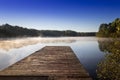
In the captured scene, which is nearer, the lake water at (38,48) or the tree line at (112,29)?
the tree line at (112,29)

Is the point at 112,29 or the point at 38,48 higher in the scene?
the point at 112,29

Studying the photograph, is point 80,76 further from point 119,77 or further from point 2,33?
point 2,33

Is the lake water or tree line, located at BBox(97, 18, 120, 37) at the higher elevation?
tree line, located at BBox(97, 18, 120, 37)

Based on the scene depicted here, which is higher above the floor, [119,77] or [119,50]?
[119,50]

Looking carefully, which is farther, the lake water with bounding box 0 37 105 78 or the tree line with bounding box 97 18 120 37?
the lake water with bounding box 0 37 105 78

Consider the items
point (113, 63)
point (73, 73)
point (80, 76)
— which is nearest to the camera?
point (113, 63)

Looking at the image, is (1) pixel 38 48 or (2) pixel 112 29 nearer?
(1) pixel 38 48

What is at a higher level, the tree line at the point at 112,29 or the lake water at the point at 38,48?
the tree line at the point at 112,29

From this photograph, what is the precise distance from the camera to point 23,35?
558 feet

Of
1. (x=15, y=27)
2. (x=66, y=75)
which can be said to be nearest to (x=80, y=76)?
(x=66, y=75)

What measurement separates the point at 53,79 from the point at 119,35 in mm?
4133

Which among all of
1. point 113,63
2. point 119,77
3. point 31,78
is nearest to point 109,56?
point 113,63

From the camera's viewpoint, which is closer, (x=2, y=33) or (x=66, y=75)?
(x=66, y=75)

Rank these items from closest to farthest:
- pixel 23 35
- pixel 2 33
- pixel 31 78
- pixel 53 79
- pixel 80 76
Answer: pixel 31 78 < pixel 53 79 < pixel 80 76 < pixel 2 33 < pixel 23 35
